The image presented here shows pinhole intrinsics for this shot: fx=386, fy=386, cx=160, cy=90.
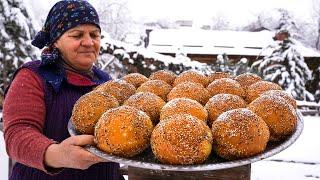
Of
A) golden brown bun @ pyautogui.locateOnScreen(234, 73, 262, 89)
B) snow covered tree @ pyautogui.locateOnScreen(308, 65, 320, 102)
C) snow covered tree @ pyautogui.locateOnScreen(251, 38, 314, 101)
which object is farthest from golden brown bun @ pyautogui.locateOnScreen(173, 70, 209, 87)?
snow covered tree @ pyautogui.locateOnScreen(308, 65, 320, 102)

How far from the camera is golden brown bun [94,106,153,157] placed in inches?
49.4

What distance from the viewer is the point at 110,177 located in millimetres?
1896

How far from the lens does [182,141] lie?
3.96ft

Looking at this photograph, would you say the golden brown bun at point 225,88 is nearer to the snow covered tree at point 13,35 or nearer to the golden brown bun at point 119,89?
the golden brown bun at point 119,89

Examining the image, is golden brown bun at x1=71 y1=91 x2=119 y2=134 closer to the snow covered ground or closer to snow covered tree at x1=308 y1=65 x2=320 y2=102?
the snow covered ground

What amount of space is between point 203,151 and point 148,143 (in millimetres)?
212

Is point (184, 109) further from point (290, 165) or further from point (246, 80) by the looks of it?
point (290, 165)

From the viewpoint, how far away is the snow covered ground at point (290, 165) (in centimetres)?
406

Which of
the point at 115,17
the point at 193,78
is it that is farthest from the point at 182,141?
the point at 115,17

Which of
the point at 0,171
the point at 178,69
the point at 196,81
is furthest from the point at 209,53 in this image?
the point at 196,81

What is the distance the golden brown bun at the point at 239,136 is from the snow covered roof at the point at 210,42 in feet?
61.9

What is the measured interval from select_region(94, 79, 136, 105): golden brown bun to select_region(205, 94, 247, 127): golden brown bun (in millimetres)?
386

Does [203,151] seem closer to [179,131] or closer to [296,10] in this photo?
[179,131]

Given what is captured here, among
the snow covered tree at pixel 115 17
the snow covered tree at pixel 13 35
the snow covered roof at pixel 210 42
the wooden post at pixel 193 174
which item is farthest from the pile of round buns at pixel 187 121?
the snow covered tree at pixel 115 17
